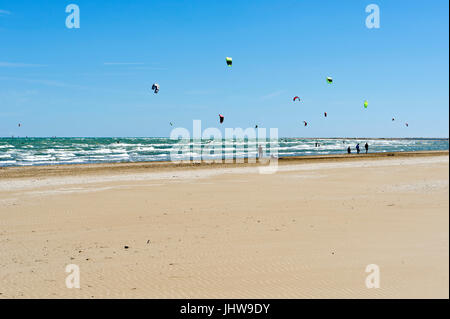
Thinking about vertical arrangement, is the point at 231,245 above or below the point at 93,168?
below

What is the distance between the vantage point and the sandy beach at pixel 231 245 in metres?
5.50

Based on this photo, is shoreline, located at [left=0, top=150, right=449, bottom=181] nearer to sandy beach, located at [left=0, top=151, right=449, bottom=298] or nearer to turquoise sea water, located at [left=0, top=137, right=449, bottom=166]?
turquoise sea water, located at [left=0, top=137, right=449, bottom=166]

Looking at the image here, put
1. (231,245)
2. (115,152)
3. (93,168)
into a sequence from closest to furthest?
1. (231,245)
2. (93,168)
3. (115,152)

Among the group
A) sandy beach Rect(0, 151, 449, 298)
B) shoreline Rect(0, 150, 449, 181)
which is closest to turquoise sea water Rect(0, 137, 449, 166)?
shoreline Rect(0, 150, 449, 181)

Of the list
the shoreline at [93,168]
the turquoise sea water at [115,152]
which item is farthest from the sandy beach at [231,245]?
the turquoise sea water at [115,152]

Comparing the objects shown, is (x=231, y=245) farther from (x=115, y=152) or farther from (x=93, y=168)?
(x=115, y=152)

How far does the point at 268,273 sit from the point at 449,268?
2.79 metres

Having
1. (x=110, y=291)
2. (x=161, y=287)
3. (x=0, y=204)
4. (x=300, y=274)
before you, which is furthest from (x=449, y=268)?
(x=0, y=204)

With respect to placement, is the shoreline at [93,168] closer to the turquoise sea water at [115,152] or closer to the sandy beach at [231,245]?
the turquoise sea water at [115,152]

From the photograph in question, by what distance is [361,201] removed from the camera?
12.1m

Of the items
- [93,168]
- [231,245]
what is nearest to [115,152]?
[93,168]

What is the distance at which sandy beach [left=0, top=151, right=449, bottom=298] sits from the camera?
5.50 metres

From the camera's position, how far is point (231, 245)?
7.72m
